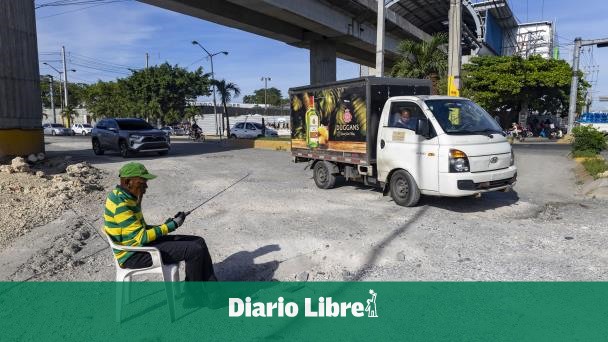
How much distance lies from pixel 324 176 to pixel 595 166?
7775mm

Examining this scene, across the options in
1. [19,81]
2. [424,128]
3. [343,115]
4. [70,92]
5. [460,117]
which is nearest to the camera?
[424,128]

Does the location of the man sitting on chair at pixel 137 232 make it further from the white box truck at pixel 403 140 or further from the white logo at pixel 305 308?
the white box truck at pixel 403 140

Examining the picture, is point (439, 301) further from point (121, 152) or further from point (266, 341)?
point (121, 152)

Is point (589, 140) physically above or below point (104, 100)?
below

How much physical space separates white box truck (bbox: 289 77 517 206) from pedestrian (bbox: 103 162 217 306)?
195 inches

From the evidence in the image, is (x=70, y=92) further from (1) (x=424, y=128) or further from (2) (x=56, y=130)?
(1) (x=424, y=128)

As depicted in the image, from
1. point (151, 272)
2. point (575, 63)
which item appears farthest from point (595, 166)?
point (575, 63)

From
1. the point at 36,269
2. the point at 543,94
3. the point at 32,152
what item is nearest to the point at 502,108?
the point at 543,94

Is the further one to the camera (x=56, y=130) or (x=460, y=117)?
(x=56, y=130)

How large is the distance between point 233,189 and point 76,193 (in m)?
3.46

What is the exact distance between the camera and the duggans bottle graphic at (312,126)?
35.3 feet

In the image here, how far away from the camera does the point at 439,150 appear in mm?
7570

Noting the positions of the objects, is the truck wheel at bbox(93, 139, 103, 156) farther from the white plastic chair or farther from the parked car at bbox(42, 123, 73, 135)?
the parked car at bbox(42, 123, 73, 135)

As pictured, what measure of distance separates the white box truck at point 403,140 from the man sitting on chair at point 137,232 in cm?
494
